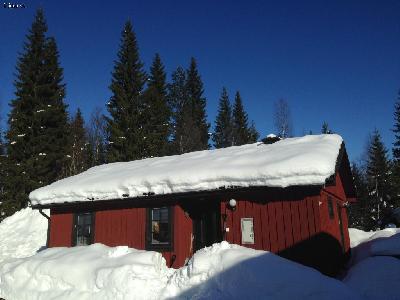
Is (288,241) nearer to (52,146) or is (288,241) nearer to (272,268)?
(272,268)

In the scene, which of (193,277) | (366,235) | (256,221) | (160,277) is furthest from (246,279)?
(366,235)

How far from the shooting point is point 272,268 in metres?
7.73

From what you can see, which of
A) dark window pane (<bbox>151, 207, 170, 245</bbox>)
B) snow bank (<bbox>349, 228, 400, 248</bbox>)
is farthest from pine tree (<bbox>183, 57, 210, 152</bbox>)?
dark window pane (<bbox>151, 207, 170, 245</bbox>)

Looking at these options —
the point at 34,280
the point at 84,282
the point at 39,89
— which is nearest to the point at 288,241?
the point at 84,282

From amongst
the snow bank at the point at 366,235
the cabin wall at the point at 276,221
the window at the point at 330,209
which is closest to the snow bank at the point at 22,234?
the cabin wall at the point at 276,221

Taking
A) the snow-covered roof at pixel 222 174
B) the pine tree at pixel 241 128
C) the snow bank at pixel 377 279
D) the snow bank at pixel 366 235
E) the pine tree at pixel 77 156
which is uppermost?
the pine tree at pixel 241 128

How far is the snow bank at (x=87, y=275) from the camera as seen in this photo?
842cm

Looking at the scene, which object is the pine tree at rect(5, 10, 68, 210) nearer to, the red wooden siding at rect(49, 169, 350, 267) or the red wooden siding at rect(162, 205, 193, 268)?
the red wooden siding at rect(49, 169, 350, 267)

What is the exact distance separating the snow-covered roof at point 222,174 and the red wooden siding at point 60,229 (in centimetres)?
69

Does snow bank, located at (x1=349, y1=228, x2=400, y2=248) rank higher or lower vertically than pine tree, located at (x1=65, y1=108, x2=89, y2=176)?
lower

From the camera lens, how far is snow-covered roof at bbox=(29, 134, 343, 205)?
967 cm

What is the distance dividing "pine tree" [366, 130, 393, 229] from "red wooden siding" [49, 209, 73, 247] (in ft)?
95.4

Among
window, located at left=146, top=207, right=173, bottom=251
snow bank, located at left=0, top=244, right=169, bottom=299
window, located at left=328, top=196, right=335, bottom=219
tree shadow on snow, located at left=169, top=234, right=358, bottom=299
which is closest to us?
tree shadow on snow, located at left=169, top=234, right=358, bottom=299

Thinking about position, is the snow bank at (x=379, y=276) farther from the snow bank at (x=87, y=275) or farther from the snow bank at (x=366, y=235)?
the snow bank at (x=87, y=275)
